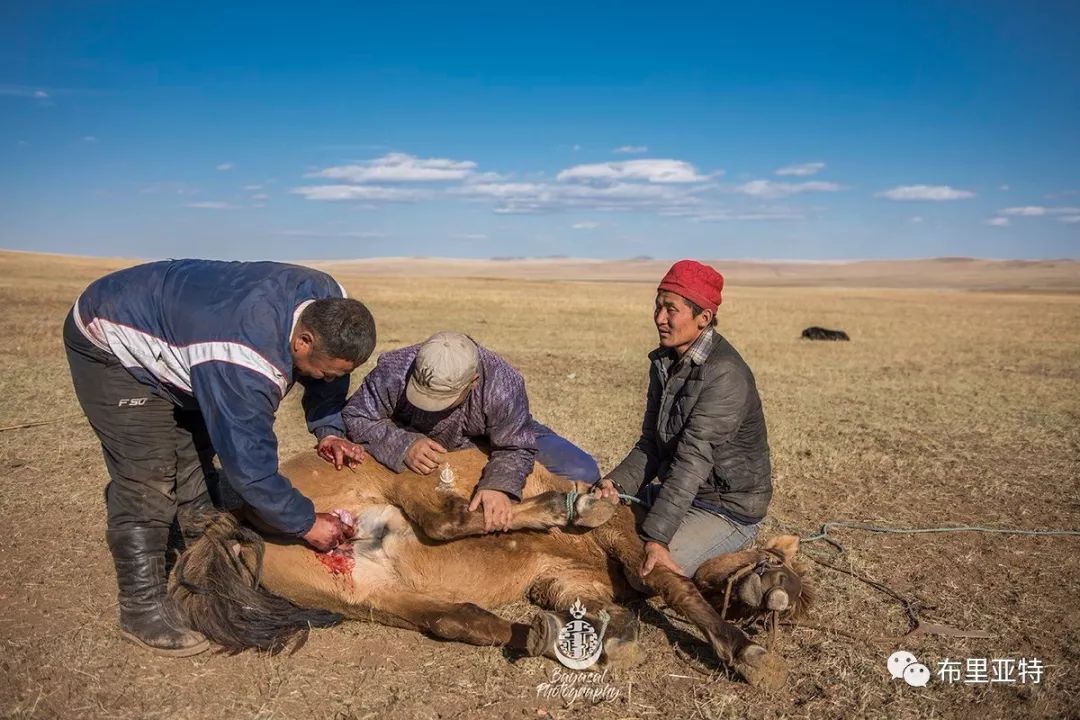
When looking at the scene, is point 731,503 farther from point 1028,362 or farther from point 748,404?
point 1028,362

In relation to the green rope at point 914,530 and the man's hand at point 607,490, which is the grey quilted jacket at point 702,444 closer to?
the man's hand at point 607,490

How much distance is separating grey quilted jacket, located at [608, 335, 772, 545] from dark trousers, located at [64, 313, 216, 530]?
7.55 ft

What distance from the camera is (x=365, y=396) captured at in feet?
13.5

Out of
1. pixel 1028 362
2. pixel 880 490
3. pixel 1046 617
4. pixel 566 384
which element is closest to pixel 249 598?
pixel 1046 617

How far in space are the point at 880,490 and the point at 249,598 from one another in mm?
4943

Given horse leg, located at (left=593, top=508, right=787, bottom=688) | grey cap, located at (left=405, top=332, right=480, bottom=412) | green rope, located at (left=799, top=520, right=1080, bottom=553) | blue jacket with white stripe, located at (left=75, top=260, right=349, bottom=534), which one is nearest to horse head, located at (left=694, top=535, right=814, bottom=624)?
horse leg, located at (left=593, top=508, right=787, bottom=688)

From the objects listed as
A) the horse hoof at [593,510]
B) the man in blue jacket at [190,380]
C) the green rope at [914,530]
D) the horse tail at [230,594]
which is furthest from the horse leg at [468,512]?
the green rope at [914,530]

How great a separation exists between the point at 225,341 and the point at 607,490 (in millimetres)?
1877

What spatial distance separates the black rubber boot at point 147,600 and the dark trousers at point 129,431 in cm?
8

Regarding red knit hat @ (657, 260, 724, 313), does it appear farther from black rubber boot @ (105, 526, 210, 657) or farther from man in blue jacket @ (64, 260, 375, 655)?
black rubber boot @ (105, 526, 210, 657)

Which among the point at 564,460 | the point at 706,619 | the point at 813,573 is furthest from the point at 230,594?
the point at 813,573

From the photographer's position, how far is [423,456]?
3.88 meters

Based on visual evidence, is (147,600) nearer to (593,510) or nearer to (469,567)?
(469,567)

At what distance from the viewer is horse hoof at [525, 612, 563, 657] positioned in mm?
3328
